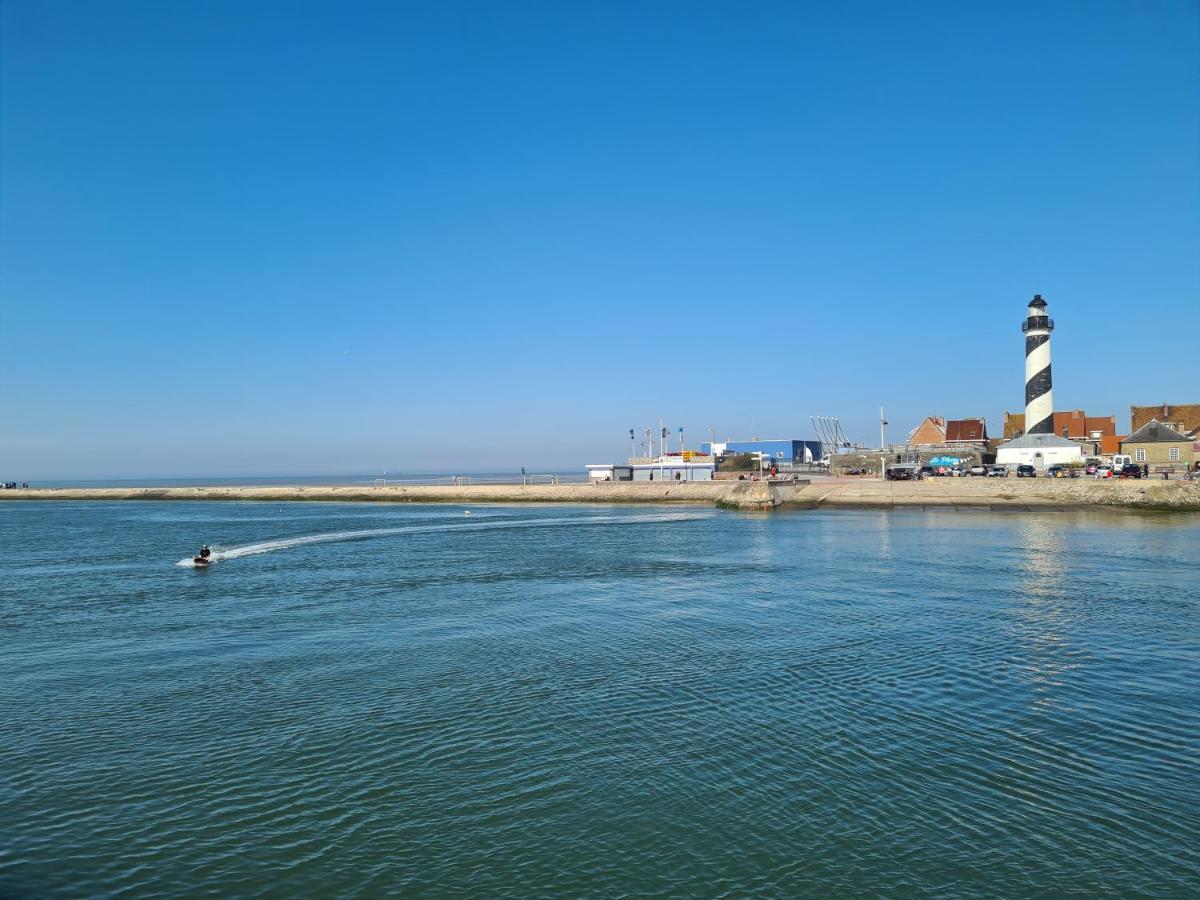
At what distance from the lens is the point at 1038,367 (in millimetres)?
77250

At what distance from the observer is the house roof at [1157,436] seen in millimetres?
77688

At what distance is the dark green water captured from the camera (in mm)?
8602

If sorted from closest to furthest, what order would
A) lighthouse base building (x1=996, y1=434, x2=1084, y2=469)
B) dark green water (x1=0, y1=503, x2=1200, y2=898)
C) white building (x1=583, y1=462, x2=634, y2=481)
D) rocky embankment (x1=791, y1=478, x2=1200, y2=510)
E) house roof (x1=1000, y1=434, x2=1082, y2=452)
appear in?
dark green water (x1=0, y1=503, x2=1200, y2=898) < rocky embankment (x1=791, y1=478, x2=1200, y2=510) < lighthouse base building (x1=996, y1=434, x2=1084, y2=469) < house roof (x1=1000, y1=434, x2=1082, y2=452) < white building (x1=583, y1=462, x2=634, y2=481)

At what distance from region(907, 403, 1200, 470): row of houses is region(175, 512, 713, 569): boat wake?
4901 centimetres

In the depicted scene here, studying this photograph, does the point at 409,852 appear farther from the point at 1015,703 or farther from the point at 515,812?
the point at 1015,703

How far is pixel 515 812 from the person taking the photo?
986cm

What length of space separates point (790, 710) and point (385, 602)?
15832 millimetres

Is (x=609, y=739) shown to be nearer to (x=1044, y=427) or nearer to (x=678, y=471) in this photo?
(x=1044, y=427)

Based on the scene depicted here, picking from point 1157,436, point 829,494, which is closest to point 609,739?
point 829,494

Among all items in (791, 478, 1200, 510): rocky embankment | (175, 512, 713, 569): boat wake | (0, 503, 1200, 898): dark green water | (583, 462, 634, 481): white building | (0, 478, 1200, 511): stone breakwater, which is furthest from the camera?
(583, 462, 634, 481): white building

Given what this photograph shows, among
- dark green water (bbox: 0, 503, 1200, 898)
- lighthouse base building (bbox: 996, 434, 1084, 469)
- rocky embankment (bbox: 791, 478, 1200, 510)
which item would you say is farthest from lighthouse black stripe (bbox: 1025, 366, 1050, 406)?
dark green water (bbox: 0, 503, 1200, 898)

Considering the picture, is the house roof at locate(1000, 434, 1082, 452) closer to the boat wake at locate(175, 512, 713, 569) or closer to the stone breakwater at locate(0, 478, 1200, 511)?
the stone breakwater at locate(0, 478, 1200, 511)

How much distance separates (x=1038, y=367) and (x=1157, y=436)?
15.3 metres

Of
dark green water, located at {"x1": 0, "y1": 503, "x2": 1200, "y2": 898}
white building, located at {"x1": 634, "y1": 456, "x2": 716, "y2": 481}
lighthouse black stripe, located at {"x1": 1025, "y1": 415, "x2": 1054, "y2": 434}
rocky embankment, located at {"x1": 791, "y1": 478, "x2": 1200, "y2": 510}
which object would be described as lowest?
dark green water, located at {"x1": 0, "y1": 503, "x2": 1200, "y2": 898}
